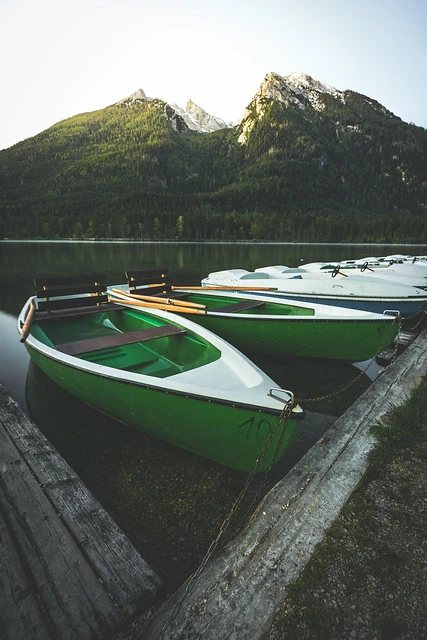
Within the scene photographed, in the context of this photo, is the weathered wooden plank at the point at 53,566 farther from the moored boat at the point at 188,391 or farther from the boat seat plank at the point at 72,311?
the boat seat plank at the point at 72,311

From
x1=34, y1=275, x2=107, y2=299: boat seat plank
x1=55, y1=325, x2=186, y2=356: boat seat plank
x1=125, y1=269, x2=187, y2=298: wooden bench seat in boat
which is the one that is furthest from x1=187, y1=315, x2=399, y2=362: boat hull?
x1=34, y1=275, x2=107, y2=299: boat seat plank

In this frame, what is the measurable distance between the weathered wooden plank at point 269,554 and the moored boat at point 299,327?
3.55 metres

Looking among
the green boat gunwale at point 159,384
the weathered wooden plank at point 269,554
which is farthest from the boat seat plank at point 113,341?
the weathered wooden plank at point 269,554

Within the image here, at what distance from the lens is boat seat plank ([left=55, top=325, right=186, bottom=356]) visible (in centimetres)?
614

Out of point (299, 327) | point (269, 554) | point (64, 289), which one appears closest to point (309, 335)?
point (299, 327)

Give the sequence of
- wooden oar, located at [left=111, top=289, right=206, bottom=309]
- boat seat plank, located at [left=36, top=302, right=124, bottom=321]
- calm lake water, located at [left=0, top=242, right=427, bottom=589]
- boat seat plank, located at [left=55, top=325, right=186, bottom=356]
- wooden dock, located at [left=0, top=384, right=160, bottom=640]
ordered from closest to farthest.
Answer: wooden dock, located at [left=0, top=384, right=160, bottom=640]
calm lake water, located at [left=0, top=242, right=427, bottom=589]
boat seat plank, located at [left=55, top=325, right=186, bottom=356]
boat seat plank, located at [left=36, top=302, right=124, bottom=321]
wooden oar, located at [left=111, top=289, right=206, bottom=309]

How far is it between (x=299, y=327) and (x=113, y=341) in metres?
4.47

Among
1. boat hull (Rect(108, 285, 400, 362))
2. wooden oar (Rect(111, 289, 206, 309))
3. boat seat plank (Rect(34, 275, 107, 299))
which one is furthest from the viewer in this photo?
wooden oar (Rect(111, 289, 206, 309))

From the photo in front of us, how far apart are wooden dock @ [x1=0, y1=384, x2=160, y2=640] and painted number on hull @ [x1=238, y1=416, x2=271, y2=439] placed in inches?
66.5

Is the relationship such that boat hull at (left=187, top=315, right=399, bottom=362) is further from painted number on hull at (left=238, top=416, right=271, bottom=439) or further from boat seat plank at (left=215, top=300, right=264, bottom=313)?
painted number on hull at (left=238, top=416, right=271, bottom=439)

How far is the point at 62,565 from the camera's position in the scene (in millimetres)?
2877

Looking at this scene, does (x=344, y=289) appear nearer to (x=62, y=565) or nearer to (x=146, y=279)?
(x=146, y=279)

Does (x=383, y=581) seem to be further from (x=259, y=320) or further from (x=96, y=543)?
(x=259, y=320)

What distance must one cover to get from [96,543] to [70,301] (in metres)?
7.29
